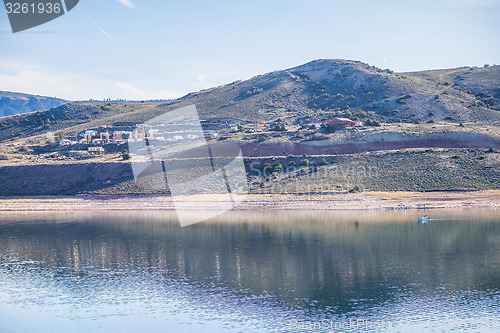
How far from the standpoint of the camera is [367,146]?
8262 cm

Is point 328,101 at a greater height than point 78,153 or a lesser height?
greater

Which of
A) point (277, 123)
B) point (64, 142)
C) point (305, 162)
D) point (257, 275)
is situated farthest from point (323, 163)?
point (64, 142)

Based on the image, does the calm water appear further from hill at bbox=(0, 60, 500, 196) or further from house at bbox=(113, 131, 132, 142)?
house at bbox=(113, 131, 132, 142)

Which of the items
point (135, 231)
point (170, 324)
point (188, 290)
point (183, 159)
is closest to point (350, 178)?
point (183, 159)

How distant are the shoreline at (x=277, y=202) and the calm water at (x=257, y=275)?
18.1ft

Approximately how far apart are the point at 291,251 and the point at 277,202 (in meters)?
23.5

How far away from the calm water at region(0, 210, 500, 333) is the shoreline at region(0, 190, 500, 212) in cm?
550

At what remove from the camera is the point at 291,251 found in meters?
44.3

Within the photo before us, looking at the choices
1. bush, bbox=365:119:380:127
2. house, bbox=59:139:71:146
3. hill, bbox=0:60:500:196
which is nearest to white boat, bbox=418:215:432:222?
hill, bbox=0:60:500:196

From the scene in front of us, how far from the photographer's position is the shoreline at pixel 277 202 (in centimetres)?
6444

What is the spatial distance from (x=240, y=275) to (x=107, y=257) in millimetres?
13320

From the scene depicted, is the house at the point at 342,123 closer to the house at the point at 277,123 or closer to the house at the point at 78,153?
the house at the point at 277,123

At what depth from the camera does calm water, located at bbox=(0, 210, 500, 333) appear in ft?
93.7

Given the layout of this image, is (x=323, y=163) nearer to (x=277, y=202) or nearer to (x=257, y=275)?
(x=277, y=202)
